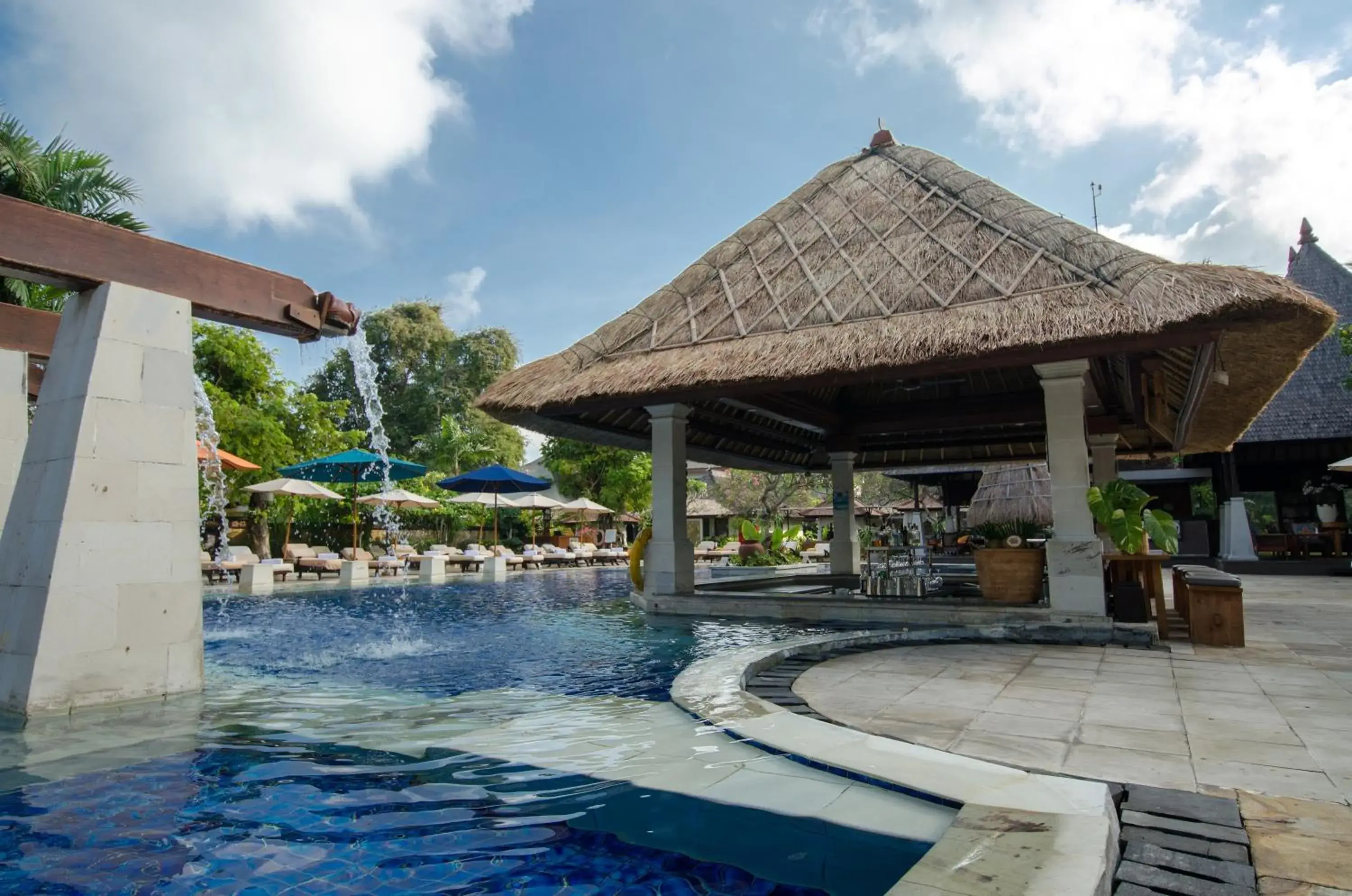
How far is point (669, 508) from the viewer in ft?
31.6

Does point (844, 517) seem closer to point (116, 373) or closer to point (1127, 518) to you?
point (1127, 518)

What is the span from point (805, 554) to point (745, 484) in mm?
10395

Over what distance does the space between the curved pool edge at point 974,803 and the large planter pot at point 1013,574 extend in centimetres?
491

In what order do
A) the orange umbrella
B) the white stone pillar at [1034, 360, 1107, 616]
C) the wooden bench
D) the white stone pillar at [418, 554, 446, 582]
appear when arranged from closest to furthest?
1. the wooden bench
2. the white stone pillar at [1034, 360, 1107, 616]
3. the orange umbrella
4. the white stone pillar at [418, 554, 446, 582]

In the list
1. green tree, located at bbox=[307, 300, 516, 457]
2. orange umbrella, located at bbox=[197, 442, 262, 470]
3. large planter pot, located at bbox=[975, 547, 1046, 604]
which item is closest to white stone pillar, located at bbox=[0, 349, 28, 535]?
orange umbrella, located at bbox=[197, 442, 262, 470]

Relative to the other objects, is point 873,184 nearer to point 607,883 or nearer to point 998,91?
point 998,91

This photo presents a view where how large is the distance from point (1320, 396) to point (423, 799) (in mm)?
23701

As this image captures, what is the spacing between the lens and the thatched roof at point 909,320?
6680 millimetres

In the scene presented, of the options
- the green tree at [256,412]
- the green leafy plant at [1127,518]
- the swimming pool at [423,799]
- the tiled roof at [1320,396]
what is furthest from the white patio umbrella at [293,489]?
the tiled roof at [1320,396]

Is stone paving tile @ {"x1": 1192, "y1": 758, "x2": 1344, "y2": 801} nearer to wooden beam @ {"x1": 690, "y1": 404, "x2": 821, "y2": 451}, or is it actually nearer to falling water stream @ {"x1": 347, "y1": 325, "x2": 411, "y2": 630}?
falling water stream @ {"x1": 347, "y1": 325, "x2": 411, "y2": 630}

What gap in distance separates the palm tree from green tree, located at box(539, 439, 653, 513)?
18.0m

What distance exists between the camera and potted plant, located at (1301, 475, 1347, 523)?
61.1 ft

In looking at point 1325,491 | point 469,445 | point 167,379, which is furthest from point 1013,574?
point 469,445

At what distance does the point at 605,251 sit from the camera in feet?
52.0
